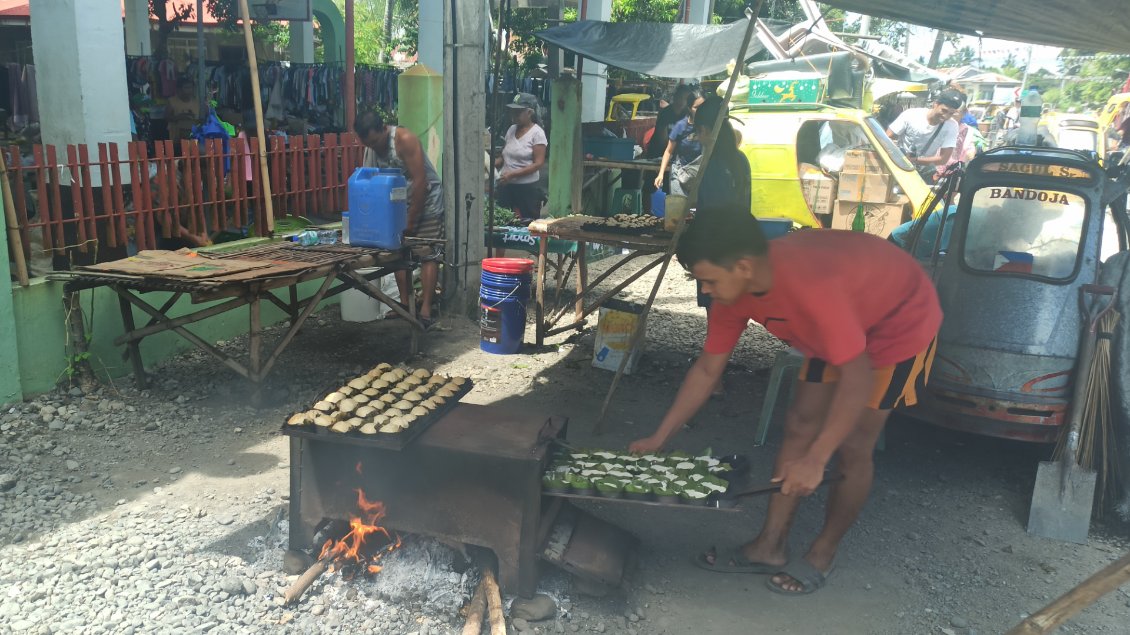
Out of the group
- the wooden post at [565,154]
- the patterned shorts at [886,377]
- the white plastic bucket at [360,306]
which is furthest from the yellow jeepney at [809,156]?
the patterned shorts at [886,377]

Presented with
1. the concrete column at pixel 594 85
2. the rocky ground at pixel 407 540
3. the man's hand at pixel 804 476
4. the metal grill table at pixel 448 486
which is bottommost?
the rocky ground at pixel 407 540

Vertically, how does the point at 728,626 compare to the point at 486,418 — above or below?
below

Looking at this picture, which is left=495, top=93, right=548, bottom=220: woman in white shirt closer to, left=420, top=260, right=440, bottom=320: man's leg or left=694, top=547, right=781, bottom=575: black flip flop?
left=420, top=260, right=440, bottom=320: man's leg

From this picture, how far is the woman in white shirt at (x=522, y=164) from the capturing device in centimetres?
921

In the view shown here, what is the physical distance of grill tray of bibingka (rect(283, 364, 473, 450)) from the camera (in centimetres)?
332

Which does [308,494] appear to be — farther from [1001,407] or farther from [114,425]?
[1001,407]

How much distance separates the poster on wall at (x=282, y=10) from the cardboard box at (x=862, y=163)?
703cm

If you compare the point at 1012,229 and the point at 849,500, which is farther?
the point at 1012,229

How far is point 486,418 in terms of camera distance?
3750mm

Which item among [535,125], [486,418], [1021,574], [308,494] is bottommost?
[1021,574]

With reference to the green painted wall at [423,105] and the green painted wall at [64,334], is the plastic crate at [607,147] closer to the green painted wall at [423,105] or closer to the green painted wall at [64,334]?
the green painted wall at [423,105]

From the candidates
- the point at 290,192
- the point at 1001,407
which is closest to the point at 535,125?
the point at 290,192

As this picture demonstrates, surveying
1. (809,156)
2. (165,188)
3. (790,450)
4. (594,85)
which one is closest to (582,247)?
(165,188)

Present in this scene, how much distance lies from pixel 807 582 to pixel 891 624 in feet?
1.18
